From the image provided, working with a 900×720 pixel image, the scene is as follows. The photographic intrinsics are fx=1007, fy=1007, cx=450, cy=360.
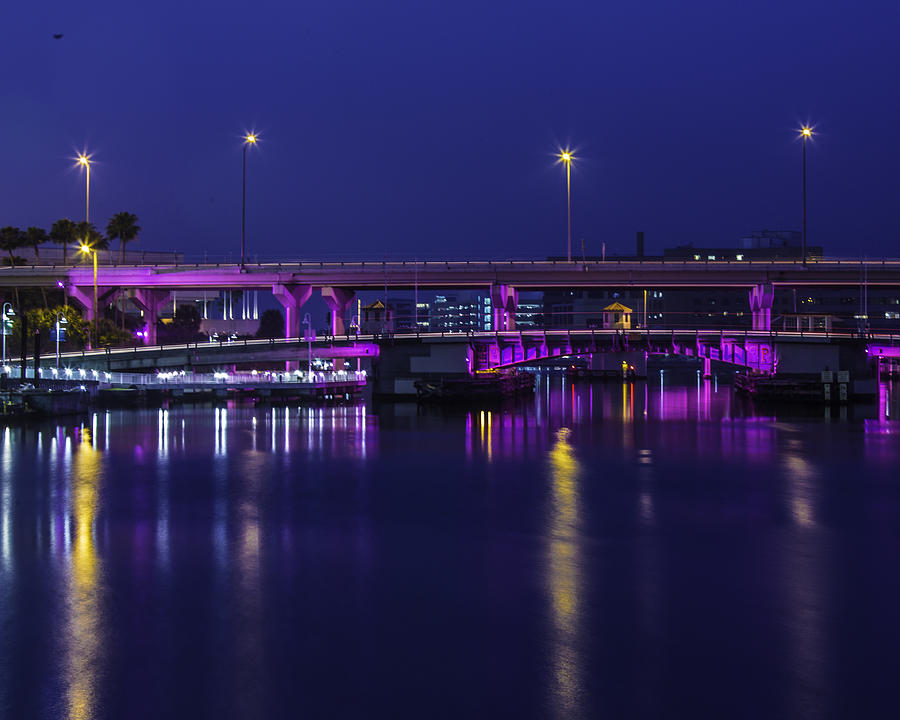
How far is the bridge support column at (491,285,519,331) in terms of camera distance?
103500 millimetres

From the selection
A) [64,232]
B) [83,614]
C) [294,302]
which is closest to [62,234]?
[64,232]

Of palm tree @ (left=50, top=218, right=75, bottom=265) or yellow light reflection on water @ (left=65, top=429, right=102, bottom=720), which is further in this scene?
palm tree @ (left=50, top=218, right=75, bottom=265)

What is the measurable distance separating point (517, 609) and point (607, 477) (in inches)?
764

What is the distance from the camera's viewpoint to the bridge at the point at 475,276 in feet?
328

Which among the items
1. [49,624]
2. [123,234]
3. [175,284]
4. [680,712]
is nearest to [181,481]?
[49,624]

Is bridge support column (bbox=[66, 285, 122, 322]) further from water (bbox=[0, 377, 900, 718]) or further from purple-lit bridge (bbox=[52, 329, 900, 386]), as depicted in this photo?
water (bbox=[0, 377, 900, 718])

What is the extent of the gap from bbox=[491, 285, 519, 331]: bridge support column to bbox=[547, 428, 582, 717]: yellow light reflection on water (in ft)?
217

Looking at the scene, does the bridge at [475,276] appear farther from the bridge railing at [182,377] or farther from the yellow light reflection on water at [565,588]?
the yellow light reflection on water at [565,588]

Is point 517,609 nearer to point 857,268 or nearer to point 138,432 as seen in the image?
point 138,432

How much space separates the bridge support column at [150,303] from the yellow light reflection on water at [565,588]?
298 ft

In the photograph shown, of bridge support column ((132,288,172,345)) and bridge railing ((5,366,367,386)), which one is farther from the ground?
bridge support column ((132,288,172,345))

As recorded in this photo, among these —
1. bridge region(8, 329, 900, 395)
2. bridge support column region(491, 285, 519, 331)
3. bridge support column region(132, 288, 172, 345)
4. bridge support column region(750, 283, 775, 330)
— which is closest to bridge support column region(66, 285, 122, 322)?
bridge support column region(132, 288, 172, 345)

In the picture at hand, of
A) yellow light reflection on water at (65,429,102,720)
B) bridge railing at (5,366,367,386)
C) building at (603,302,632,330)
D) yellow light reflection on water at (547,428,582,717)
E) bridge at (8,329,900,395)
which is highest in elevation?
building at (603,302,632,330)

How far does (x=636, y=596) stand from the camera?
19.4 meters
